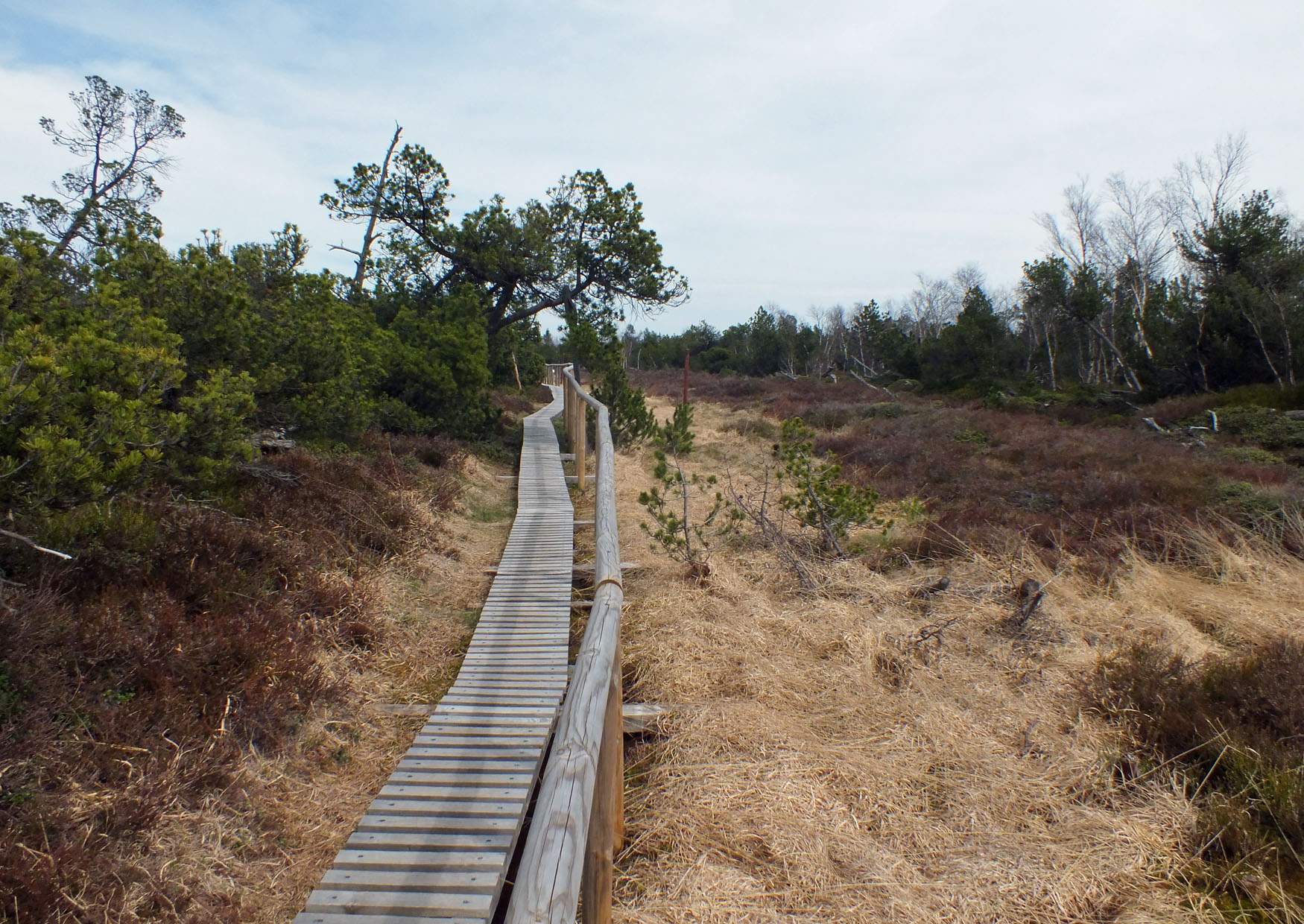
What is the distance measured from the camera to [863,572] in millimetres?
6363

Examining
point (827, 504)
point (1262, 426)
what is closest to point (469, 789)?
point (827, 504)

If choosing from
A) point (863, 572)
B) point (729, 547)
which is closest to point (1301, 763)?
point (863, 572)

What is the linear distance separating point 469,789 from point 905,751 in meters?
2.11

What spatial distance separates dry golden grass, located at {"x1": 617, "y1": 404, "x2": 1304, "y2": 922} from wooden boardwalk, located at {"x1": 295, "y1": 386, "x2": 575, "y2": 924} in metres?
0.54

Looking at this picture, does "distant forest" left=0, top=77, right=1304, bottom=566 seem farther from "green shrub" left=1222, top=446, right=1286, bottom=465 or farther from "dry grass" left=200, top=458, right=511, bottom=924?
"green shrub" left=1222, top=446, right=1286, bottom=465

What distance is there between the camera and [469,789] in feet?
11.5

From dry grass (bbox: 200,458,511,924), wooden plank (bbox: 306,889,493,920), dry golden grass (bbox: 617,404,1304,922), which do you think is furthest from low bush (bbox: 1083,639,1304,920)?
dry grass (bbox: 200,458,511,924)

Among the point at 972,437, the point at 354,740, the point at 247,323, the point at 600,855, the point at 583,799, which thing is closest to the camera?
the point at 583,799

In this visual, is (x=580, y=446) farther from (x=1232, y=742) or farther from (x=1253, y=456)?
(x=1253, y=456)

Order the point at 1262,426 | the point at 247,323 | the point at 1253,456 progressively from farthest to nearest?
the point at 1262,426 < the point at 1253,456 < the point at 247,323

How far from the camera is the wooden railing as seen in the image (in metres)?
1.39

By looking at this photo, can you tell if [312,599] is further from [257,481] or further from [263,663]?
[257,481]

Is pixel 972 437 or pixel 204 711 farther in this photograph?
pixel 972 437

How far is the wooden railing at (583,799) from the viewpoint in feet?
4.56
